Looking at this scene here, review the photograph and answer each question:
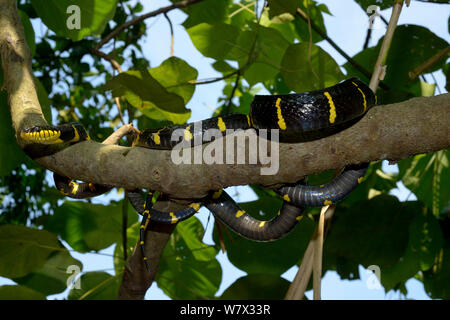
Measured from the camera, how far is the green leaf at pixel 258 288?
203 centimetres

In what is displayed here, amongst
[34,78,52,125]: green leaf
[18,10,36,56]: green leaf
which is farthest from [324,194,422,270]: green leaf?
[18,10,36,56]: green leaf

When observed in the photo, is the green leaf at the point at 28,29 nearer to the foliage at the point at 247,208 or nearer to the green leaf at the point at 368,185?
the foliage at the point at 247,208

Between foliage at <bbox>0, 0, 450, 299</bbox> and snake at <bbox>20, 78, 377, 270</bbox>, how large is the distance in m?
0.22

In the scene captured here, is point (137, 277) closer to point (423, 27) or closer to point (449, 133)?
point (449, 133)

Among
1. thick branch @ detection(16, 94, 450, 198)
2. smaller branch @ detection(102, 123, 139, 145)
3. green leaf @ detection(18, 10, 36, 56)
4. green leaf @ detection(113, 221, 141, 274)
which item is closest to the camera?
thick branch @ detection(16, 94, 450, 198)

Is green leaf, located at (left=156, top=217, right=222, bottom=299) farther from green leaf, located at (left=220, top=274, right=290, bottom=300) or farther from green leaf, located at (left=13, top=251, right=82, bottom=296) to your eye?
green leaf, located at (left=13, top=251, right=82, bottom=296)

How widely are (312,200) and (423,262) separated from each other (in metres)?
1.13

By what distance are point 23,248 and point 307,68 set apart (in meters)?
1.69

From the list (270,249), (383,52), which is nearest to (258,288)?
(270,249)

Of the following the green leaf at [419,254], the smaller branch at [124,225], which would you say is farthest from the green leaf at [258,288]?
the smaller branch at [124,225]

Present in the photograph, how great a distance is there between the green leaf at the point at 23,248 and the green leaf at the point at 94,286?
0.29 metres

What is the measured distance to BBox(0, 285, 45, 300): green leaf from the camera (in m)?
1.86

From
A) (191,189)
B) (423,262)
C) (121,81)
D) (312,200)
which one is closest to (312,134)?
(312,200)

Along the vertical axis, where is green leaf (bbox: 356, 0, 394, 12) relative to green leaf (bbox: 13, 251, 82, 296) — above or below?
above
